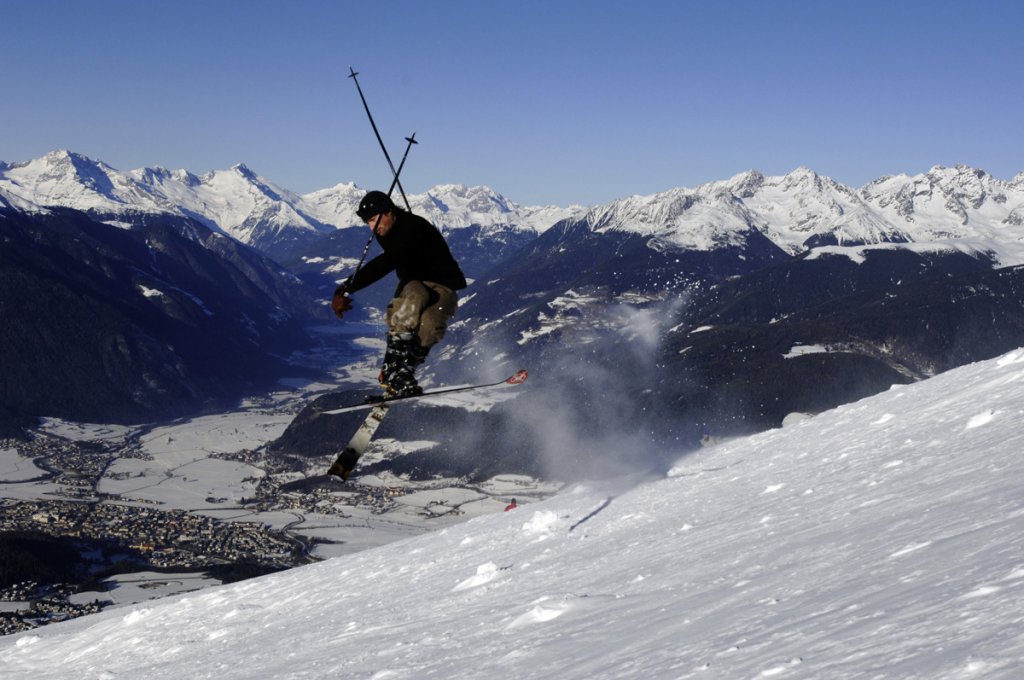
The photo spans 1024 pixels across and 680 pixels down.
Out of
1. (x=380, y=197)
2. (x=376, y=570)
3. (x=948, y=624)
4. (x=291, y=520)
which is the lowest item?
(x=291, y=520)

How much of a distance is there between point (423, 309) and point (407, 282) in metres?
0.61

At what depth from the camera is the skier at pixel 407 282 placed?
53.8ft

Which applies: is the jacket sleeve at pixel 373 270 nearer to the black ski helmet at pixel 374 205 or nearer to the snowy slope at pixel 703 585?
the black ski helmet at pixel 374 205

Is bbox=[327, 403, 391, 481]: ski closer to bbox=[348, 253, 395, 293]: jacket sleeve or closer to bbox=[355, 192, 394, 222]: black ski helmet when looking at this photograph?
bbox=[348, 253, 395, 293]: jacket sleeve

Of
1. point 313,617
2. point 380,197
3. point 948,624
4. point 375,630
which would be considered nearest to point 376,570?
point 313,617

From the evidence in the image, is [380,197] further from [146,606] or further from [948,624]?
[146,606]

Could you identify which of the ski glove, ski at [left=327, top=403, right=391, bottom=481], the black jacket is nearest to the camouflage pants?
the black jacket

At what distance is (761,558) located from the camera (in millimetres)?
13695

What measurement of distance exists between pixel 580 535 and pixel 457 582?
3.98 meters

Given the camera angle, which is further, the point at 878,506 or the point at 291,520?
the point at 291,520

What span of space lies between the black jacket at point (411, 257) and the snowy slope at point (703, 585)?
6425mm

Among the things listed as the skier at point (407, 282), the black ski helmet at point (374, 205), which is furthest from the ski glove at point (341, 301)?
the black ski helmet at point (374, 205)

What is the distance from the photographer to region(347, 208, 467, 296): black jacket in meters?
16.4

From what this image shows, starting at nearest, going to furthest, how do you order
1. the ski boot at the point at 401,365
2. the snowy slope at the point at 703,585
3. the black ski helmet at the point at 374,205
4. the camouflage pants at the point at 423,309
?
the snowy slope at the point at 703,585 → the black ski helmet at the point at 374,205 → the camouflage pants at the point at 423,309 → the ski boot at the point at 401,365
